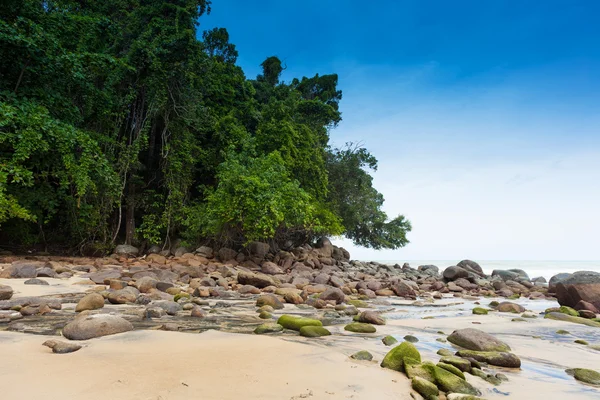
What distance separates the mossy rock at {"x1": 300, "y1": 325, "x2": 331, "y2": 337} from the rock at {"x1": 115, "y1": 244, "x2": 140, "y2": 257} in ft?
33.7

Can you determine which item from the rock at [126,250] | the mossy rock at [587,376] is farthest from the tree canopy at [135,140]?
the mossy rock at [587,376]

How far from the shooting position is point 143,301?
15.5 feet

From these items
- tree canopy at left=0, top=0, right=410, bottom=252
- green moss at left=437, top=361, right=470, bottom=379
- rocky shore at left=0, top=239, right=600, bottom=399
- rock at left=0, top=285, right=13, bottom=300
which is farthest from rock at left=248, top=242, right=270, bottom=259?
green moss at left=437, top=361, right=470, bottom=379

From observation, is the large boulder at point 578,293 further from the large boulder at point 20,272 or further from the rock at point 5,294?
the large boulder at point 20,272

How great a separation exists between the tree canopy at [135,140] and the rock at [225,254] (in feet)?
1.77

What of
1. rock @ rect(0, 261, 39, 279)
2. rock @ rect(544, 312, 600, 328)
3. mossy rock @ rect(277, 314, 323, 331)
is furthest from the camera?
rock @ rect(0, 261, 39, 279)

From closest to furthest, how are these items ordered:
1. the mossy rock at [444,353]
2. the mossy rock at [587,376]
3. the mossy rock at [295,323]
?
the mossy rock at [587,376]
the mossy rock at [444,353]
the mossy rock at [295,323]

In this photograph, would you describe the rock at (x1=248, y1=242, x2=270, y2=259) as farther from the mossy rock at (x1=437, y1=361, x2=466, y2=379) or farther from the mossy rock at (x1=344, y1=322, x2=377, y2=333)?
the mossy rock at (x1=437, y1=361, x2=466, y2=379)

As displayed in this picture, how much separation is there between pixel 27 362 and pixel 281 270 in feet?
30.4

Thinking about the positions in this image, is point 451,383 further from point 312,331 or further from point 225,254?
point 225,254

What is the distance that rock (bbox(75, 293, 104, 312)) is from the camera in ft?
13.0

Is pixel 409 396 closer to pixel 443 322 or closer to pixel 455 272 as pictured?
pixel 443 322

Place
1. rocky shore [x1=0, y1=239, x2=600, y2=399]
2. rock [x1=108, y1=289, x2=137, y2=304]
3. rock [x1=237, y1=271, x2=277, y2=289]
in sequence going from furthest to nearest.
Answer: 1. rock [x1=237, y1=271, x2=277, y2=289]
2. rock [x1=108, y1=289, x2=137, y2=304]
3. rocky shore [x1=0, y1=239, x2=600, y2=399]

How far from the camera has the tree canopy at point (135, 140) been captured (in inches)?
369
